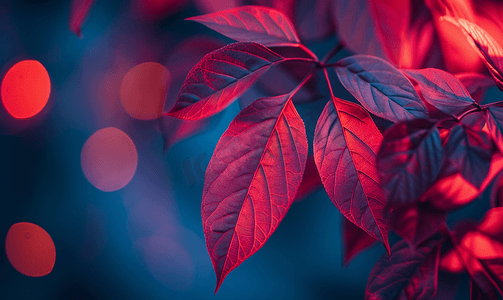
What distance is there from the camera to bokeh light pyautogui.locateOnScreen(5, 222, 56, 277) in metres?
0.38

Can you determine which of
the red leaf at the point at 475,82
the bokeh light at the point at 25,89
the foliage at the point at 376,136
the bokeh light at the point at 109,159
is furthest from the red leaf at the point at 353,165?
the bokeh light at the point at 25,89

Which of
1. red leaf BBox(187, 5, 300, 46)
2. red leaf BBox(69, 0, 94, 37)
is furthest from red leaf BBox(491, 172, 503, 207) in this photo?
red leaf BBox(69, 0, 94, 37)

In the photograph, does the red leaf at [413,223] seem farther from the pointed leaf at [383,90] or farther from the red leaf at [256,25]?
the red leaf at [256,25]

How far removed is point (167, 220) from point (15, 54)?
317 millimetres

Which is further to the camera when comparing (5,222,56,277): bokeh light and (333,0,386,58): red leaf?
(5,222,56,277): bokeh light

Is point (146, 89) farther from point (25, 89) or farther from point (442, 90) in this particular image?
point (442, 90)

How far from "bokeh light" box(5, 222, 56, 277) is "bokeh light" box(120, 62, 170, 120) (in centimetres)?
22

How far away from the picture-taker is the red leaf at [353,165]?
9.7 inches

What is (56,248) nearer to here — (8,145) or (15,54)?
(8,145)

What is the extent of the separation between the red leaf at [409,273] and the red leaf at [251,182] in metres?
0.15

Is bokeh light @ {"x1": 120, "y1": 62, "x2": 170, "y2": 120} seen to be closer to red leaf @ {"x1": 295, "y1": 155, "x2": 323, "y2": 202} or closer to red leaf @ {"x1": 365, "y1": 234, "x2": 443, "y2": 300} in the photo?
red leaf @ {"x1": 295, "y1": 155, "x2": 323, "y2": 202}

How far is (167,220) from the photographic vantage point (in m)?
0.36

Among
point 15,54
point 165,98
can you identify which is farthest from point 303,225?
point 15,54

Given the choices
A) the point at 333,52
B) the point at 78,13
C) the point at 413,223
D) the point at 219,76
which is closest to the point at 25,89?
the point at 78,13
